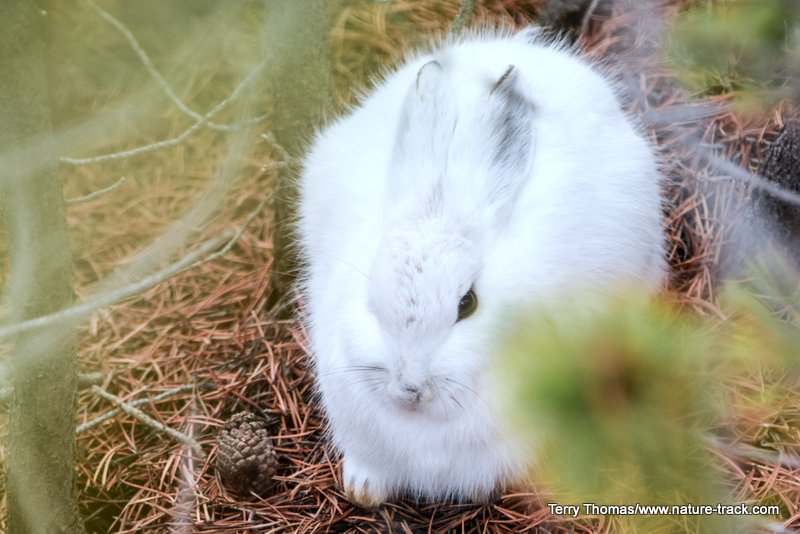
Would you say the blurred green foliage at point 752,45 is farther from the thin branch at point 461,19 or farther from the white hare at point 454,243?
the thin branch at point 461,19

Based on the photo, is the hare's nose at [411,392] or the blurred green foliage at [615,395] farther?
the hare's nose at [411,392]

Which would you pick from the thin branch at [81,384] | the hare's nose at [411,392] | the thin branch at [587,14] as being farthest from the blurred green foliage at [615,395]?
the thin branch at [587,14]

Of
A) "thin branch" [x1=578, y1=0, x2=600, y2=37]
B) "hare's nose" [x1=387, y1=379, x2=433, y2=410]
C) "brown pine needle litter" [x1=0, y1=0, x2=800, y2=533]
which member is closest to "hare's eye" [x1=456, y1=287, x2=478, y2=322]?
"hare's nose" [x1=387, y1=379, x2=433, y2=410]

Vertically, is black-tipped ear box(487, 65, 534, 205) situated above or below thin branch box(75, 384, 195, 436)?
above

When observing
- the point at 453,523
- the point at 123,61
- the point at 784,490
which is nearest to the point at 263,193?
the point at 123,61

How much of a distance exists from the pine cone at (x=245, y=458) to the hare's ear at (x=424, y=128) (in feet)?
2.60

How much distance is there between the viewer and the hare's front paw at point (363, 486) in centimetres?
204

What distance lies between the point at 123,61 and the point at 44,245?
1.00 m

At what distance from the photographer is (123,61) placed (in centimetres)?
251

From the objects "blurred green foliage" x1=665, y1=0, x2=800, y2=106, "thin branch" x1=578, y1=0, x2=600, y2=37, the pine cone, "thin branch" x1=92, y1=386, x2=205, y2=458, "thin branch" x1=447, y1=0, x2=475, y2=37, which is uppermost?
"blurred green foliage" x1=665, y1=0, x2=800, y2=106

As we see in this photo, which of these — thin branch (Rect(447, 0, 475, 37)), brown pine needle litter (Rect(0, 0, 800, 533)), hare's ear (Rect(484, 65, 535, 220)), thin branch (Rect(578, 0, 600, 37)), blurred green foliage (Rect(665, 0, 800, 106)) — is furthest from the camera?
thin branch (Rect(578, 0, 600, 37))

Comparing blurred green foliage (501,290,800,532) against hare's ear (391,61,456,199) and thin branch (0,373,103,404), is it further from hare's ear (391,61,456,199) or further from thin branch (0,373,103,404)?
thin branch (0,373,103,404)

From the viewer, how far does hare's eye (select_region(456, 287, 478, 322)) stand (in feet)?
5.33

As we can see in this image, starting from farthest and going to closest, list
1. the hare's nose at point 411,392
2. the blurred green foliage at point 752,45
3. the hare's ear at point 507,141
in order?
the hare's ear at point 507,141 → the hare's nose at point 411,392 → the blurred green foliage at point 752,45
